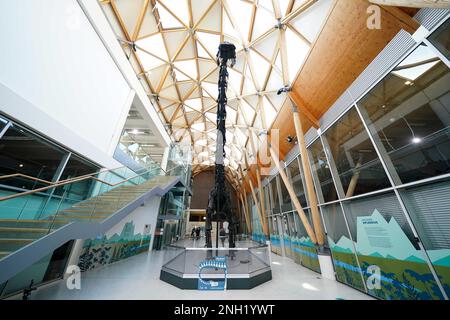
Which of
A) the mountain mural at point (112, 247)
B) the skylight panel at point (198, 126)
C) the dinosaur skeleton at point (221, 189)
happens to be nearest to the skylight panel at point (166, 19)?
the dinosaur skeleton at point (221, 189)

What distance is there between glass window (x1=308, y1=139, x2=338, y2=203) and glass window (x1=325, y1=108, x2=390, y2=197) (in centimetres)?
64

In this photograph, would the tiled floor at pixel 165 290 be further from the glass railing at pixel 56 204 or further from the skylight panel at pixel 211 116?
the skylight panel at pixel 211 116

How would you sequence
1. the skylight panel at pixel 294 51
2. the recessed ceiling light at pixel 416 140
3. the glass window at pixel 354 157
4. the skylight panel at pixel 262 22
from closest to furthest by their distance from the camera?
the recessed ceiling light at pixel 416 140 < the glass window at pixel 354 157 < the skylight panel at pixel 294 51 < the skylight panel at pixel 262 22

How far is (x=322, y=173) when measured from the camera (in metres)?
8.22

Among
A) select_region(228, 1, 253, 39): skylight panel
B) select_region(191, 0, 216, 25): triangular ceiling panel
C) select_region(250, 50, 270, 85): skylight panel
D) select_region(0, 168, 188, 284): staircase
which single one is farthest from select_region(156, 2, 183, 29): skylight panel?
select_region(0, 168, 188, 284): staircase

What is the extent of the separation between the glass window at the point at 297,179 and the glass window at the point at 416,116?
5408 millimetres

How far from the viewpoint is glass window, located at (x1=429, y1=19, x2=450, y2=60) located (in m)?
3.62

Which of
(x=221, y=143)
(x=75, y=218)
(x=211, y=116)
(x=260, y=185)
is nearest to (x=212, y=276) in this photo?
(x=75, y=218)

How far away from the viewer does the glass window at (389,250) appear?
161 inches

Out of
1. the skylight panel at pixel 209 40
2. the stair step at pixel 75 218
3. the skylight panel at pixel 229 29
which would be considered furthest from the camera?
the skylight panel at pixel 209 40

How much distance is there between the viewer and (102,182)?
6762 millimetres
